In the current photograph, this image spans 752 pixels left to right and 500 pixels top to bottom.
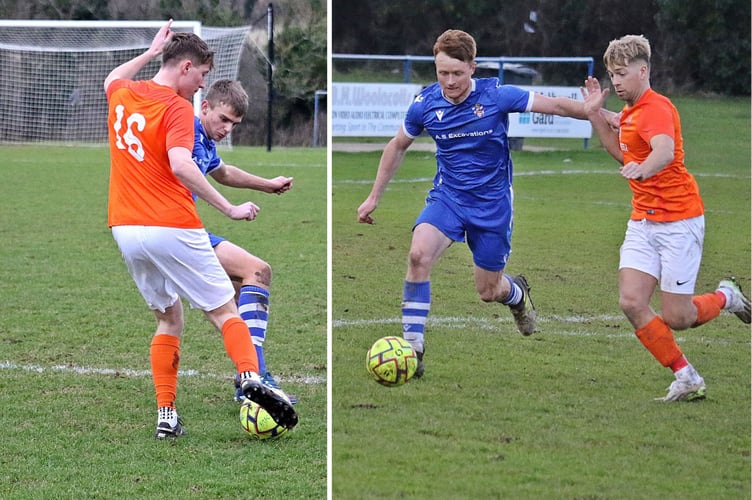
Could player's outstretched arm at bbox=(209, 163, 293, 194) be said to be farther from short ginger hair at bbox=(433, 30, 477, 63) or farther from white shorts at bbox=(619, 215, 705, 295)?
white shorts at bbox=(619, 215, 705, 295)

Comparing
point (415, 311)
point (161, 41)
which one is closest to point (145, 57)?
point (161, 41)

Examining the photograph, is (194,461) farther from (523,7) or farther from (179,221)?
(523,7)

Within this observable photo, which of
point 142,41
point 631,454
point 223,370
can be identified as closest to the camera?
point 631,454

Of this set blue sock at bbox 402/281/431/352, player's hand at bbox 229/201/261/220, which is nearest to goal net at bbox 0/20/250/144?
blue sock at bbox 402/281/431/352

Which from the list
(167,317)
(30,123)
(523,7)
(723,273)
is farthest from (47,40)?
(167,317)

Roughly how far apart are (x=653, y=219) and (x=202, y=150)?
1951mm

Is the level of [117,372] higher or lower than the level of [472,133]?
lower

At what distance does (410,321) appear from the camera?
4676 mm

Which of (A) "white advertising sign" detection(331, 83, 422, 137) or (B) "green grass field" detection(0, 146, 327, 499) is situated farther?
(A) "white advertising sign" detection(331, 83, 422, 137)

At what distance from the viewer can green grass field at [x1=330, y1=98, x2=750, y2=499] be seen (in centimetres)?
362

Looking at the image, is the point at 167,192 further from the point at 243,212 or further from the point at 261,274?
the point at 261,274

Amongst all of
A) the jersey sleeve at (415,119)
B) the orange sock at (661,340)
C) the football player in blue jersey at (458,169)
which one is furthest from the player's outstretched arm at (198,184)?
the orange sock at (661,340)

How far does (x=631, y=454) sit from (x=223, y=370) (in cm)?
228

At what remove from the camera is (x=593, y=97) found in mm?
4191
